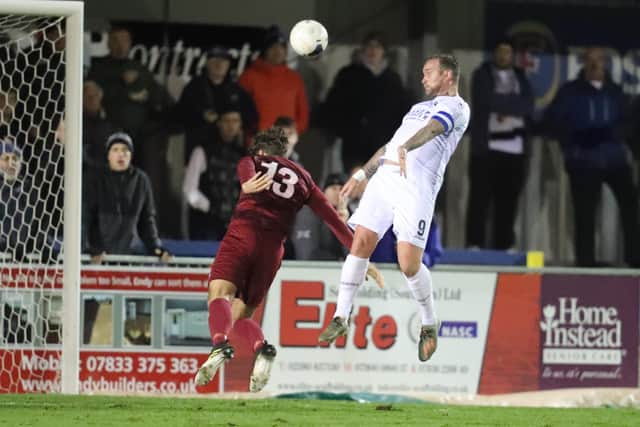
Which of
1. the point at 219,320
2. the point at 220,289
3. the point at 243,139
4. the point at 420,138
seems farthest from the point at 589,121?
the point at 219,320

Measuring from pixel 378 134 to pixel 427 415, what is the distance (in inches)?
216

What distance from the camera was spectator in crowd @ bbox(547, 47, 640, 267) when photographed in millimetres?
17406

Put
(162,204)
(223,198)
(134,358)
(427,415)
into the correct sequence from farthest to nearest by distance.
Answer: (162,204) → (223,198) → (134,358) → (427,415)

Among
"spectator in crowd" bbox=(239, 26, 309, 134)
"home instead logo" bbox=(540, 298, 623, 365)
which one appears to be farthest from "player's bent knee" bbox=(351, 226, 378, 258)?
"spectator in crowd" bbox=(239, 26, 309, 134)

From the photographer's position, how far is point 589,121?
17516mm

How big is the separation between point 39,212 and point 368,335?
3.10 m

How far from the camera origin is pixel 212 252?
15672 mm

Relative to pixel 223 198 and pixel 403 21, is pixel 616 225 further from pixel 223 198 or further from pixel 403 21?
pixel 223 198

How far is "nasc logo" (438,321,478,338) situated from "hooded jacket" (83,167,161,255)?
2.73 meters

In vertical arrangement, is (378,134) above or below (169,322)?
above

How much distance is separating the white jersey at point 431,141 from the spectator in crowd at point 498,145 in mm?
5012

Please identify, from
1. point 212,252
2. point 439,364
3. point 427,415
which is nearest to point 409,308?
point 439,364

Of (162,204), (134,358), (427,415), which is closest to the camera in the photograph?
(427,415)

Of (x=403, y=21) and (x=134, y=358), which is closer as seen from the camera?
(x=134, y=358)
